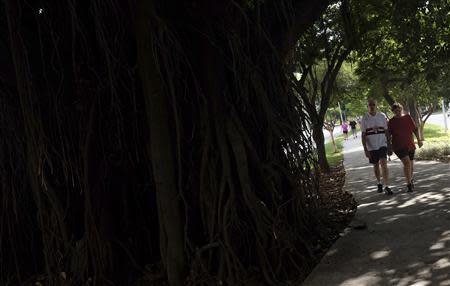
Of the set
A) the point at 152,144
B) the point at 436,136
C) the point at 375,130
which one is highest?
the point at 152,144

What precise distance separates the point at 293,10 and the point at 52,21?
8.08ft

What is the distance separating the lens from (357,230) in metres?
5.94

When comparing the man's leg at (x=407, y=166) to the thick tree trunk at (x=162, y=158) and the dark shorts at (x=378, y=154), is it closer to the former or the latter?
the dark shorts at (x=378, y=154)

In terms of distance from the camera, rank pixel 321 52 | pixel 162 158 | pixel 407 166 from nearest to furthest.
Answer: pixel 162 158
pixel 407 166
pixel 321 52

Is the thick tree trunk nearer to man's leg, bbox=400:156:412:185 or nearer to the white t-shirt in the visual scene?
the white t-shirt

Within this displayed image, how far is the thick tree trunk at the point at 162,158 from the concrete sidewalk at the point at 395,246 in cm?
117

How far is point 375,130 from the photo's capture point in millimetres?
8062

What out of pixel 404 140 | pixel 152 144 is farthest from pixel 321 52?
pixel 152 144

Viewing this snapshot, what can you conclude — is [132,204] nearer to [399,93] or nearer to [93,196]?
[93,196]

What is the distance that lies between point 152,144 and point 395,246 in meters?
2.48

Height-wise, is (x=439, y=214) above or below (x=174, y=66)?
below

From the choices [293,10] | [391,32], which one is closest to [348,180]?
[391,32]

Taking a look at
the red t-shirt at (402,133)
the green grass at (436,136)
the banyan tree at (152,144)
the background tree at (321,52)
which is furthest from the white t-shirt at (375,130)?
the green grass at (436,136)

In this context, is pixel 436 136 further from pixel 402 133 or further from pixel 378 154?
pixel 378 154
